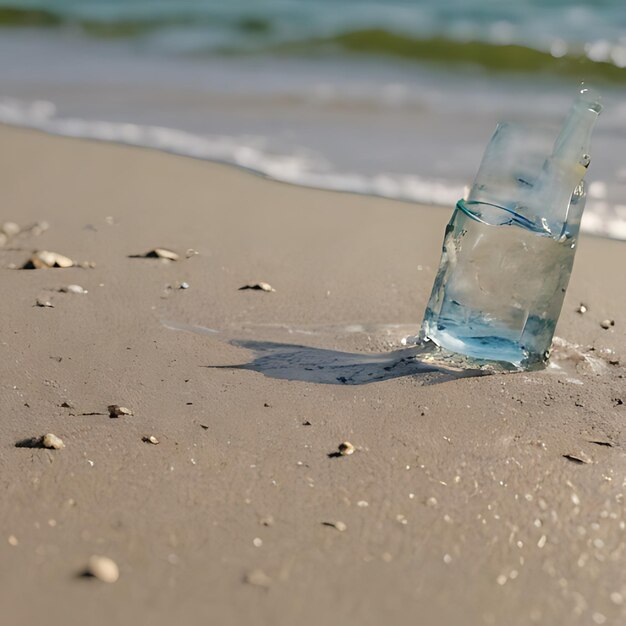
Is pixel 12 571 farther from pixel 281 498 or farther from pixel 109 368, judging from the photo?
pixel 109 368

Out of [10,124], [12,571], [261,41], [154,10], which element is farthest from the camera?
[154,10]

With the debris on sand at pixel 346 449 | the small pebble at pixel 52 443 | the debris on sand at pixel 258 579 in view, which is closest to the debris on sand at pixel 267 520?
the debris on sand at pixel 258 579

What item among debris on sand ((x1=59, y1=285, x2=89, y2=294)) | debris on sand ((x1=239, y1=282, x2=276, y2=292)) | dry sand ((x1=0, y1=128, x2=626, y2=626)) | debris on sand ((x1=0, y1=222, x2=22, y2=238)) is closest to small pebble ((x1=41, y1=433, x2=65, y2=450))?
dry sand ((x1=0, y1=128, x2=626, y2=626))

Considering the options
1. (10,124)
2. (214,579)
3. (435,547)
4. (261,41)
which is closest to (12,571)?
(214,579)

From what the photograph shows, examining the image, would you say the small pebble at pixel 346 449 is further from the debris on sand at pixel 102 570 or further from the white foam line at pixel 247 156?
the white foam line at pixel 247 156

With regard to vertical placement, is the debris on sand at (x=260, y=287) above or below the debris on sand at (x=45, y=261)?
above
